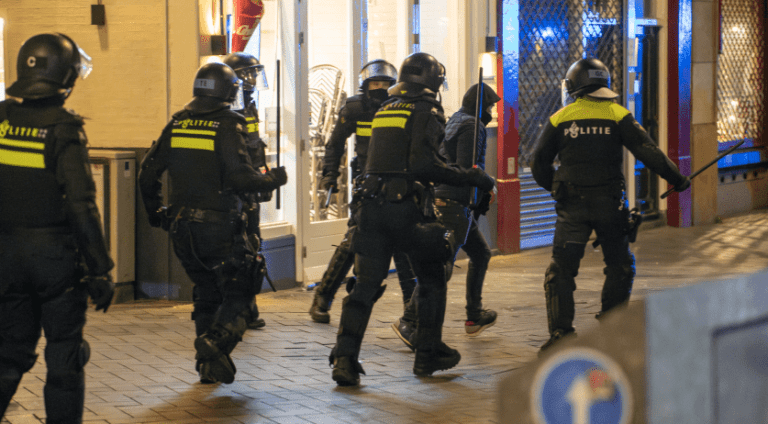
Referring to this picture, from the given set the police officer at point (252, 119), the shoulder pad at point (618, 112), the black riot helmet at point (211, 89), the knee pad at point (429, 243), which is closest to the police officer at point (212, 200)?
the black riot helmet at point (211, 89)

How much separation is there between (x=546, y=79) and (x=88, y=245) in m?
9.51

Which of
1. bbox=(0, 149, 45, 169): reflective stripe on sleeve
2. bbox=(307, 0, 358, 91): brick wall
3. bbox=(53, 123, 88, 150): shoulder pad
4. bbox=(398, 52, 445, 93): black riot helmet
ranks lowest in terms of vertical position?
bbox=(0, 149, 45, 169): reflective stripe on sleeve

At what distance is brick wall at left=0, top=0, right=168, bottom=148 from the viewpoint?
8711 mm

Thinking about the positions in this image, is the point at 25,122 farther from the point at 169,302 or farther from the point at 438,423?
the point at 169,302

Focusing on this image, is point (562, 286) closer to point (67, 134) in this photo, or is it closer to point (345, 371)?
point (345, 371)

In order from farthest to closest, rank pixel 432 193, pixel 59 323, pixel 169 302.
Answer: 1. pixel 169 302
2. pixel 432 193
3. pixel 59 323

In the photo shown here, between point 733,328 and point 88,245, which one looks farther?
point 88,245

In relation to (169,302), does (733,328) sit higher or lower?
higher

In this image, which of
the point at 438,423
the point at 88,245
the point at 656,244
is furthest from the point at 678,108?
the point at 88,245

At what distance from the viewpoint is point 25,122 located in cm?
427

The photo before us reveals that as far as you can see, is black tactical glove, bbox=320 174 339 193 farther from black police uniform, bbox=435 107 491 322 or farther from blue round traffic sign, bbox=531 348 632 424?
blue round traffic sign, bbox=531 348 632 424

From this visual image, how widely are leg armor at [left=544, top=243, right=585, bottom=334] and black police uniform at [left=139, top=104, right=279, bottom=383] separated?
6.70 feet

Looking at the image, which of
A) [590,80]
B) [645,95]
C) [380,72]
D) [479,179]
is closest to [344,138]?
[380,72]

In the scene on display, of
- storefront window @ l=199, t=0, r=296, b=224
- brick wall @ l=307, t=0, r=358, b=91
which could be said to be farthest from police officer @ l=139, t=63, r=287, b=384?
brick wall @ l=307, t=0, r=358, b=91
